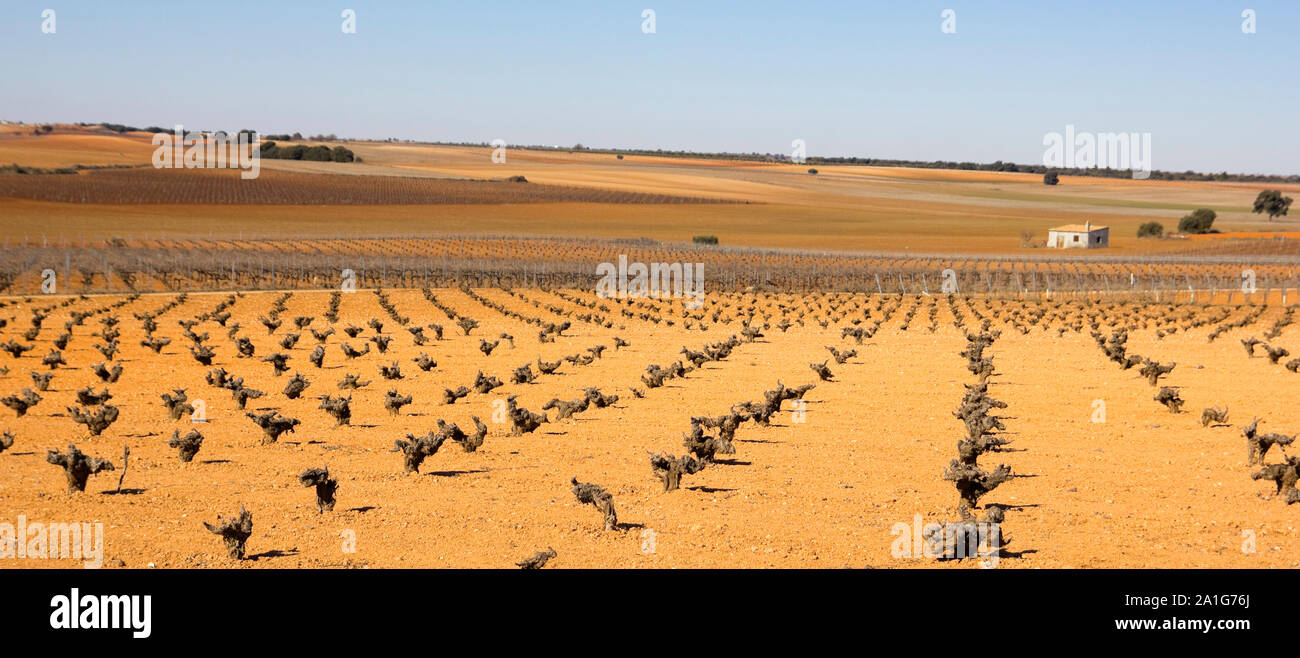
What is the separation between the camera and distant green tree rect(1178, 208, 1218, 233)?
114312mm

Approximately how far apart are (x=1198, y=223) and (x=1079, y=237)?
23327 millimetres

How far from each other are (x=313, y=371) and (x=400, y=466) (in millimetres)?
12202

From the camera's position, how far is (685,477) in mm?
15383

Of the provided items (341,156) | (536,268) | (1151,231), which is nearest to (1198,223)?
(1151,231)

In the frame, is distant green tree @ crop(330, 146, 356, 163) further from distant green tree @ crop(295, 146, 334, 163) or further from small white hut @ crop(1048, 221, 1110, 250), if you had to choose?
small white hut @ crop(1048, 221, 1110, 250)

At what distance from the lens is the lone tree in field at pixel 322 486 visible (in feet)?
41.7

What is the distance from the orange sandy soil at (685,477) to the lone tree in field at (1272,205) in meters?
124

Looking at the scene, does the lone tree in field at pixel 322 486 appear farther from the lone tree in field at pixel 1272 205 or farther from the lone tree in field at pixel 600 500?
the lone tree in field at pixel 1272 205

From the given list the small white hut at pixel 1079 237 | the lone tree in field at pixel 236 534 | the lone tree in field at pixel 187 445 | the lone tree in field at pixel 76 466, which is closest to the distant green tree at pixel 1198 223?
the small white hut at pixel 1079 237

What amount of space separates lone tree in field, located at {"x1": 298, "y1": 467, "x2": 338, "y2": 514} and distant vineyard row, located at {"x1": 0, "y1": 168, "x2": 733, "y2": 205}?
94295 millimetres

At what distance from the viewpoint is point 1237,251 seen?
92.9 m

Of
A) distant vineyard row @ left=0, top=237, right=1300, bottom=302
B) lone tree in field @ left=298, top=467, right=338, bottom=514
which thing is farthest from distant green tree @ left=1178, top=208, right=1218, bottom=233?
lone tree in field @ left=298, top=467, right=338, bottom=514

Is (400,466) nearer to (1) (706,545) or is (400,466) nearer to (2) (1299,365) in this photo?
(1) (706,545)

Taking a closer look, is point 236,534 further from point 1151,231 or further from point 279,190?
point 1151,231
